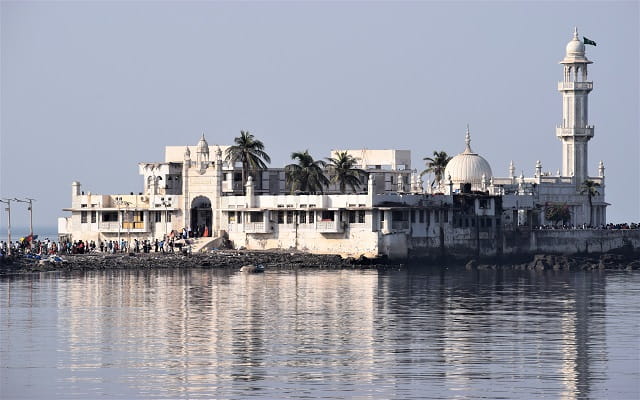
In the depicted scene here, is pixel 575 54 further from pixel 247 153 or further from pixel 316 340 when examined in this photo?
pixel 316 340

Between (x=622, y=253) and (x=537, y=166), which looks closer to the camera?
(x=622, y=253)

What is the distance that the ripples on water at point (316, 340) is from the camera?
39750mm

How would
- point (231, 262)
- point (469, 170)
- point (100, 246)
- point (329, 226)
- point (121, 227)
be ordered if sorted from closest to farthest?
point (231, 262)
point (329, 226)
point (100, 246)
point (121, 227)
point (469, 170)

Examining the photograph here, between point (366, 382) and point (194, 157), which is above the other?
point (194, 157)

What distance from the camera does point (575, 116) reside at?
12706 cm

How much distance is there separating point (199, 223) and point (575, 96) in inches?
1430

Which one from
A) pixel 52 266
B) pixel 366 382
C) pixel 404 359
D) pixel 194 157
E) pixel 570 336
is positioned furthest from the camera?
pixel 194 157

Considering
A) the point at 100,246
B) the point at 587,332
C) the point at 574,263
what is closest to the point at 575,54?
the point at 574,263

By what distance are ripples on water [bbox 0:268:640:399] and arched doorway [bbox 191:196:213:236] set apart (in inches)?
1121

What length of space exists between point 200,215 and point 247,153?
6191 millimetres

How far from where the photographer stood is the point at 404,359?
148 feet

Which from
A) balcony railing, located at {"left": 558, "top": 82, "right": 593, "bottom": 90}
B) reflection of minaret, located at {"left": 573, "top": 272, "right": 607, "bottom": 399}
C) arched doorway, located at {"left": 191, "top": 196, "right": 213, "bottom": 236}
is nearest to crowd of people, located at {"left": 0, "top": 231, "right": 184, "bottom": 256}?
arched doorway, located at {"left": 191, "top": 196, "right": 213, "bottom": 236}

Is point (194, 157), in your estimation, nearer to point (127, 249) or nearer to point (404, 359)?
point (127, 249)

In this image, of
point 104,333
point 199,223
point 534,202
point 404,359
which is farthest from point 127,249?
point 404,359
